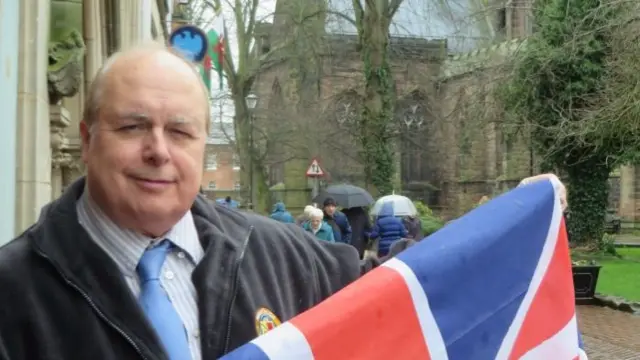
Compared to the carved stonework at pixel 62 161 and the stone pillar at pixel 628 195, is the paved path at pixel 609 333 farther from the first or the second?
the stone pillar at pixel 628 195

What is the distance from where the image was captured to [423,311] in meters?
2.31

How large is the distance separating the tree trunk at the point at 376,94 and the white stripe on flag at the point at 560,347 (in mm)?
21077

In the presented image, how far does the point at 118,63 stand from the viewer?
78.9 inches

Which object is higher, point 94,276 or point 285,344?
point 94,276

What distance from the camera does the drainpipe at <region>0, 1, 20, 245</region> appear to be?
5.33 meters

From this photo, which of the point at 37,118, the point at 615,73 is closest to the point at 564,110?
the point at 615,73

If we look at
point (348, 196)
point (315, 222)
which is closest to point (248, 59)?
point (348, 196)

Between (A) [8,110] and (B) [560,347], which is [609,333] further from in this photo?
(B) [560,347]

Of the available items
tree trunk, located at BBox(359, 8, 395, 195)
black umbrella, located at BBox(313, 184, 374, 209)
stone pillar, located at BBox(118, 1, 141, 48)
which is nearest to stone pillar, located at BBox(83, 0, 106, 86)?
stone pillar, located at BBox(118, 1, 141, 48)

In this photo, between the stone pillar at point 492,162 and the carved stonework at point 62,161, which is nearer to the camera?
the carved stonework at point 62,161

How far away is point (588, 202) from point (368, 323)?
23799mm

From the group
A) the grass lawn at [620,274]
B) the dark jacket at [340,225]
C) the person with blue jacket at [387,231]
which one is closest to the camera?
the person with blue jacket at [387,231]

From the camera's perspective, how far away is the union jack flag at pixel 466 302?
2.07 m

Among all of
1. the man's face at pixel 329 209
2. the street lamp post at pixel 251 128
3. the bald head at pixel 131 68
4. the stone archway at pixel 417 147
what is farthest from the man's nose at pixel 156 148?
the stone archway at pixel 417 147
